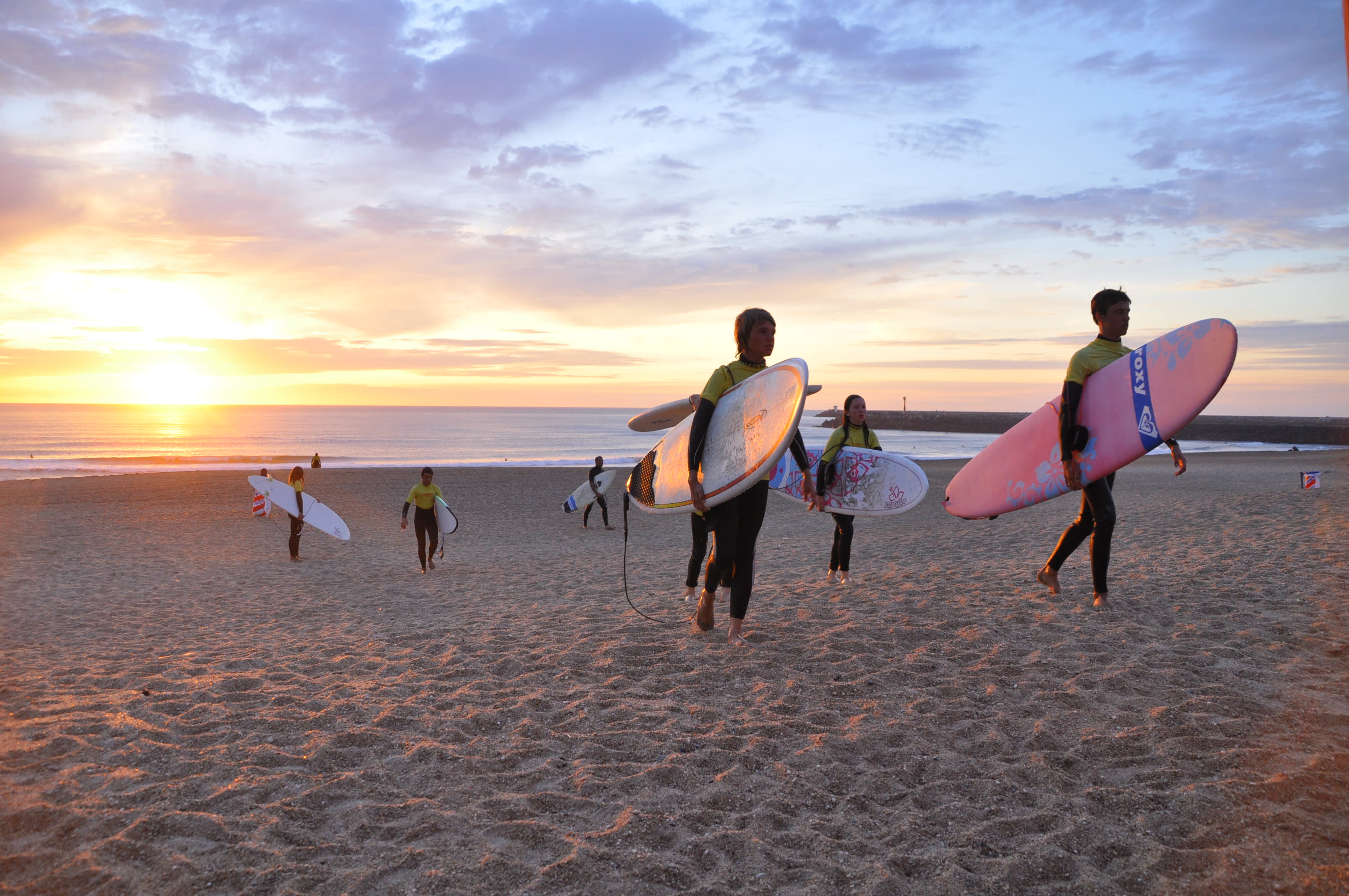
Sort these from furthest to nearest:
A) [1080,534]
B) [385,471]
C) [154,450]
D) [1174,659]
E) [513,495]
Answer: [154,450] < [385,471] < [513,495] < [1080,534] < [1174,659]

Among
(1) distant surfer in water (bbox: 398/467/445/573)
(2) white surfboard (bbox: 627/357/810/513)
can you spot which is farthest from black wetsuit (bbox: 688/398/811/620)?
(1) distant surfer in water (bbox: 398/467/445/573)

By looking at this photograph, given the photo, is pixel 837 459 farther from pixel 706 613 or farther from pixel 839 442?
pixel 706 613

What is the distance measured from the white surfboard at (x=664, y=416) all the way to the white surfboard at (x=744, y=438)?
0.81 m

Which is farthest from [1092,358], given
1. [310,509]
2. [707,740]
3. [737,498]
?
[310,509]

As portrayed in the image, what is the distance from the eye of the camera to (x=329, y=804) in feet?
8.76

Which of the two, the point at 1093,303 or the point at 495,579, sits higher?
the point at 1093,303

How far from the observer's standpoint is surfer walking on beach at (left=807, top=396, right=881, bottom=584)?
6578mm

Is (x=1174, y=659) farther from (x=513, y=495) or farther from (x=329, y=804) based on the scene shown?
(x=513, y=495)

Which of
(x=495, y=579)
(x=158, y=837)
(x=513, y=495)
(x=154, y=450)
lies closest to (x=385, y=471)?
(x=513, y=495)

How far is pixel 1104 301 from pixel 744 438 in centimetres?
260

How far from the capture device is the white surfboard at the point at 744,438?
13.5 ft

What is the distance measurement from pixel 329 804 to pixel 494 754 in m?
0.63

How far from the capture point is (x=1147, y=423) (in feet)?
16.1

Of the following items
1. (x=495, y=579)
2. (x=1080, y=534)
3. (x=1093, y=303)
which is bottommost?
(x=495, y=579)
